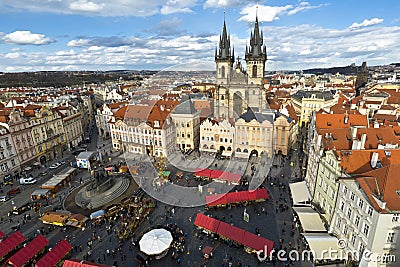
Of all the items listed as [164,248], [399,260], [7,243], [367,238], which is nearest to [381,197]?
[367,238]

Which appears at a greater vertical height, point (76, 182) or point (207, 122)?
point (207, 122)

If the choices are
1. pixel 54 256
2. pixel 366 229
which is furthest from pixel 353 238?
pixel 54 256

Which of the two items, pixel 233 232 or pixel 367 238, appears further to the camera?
pixel 233 232

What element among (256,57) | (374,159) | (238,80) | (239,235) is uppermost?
(256,57)

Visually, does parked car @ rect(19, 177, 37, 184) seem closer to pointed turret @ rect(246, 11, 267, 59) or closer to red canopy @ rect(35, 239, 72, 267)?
red canopy @ rect(35, 239, 72, 267)

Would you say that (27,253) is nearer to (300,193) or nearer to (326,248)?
(326,248)

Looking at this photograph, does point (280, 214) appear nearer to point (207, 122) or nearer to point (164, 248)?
point (164, 248)
